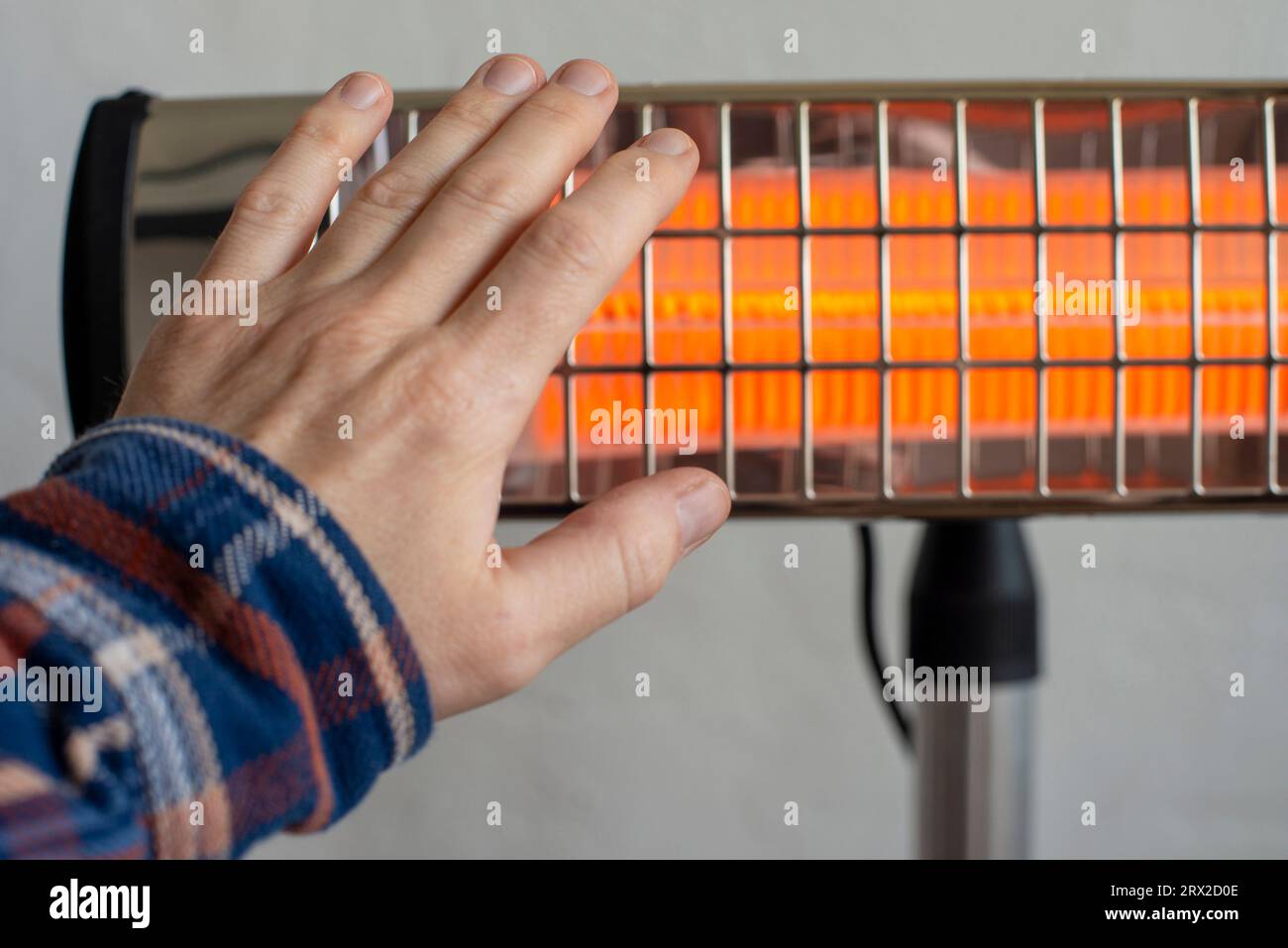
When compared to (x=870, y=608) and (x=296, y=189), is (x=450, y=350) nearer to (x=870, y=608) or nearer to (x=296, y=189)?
(x=296, y=189)

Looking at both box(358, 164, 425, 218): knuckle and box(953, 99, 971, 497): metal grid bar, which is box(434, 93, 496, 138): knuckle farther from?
box(953, 99, 971, 497): metal grid bar

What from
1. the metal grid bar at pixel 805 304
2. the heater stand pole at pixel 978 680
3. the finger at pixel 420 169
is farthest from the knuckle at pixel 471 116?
the heater stand pole at pixel 978 680

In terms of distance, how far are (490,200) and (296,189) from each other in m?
0.08

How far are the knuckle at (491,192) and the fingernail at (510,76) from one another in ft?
0.15

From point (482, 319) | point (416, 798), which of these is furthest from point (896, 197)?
point (416, 798)

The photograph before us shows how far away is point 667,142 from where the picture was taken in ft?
1.25

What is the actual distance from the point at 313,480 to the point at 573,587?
8cm

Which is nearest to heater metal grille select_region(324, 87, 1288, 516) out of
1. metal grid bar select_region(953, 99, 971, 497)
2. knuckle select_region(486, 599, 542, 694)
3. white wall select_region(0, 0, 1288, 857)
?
metal grid bar select_region(953, 99, 971, 497)

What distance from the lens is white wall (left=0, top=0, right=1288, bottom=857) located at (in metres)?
0.77

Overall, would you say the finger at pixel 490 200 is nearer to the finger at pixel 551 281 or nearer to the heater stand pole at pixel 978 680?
→ the finger at pixel 551 281

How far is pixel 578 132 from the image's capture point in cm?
37

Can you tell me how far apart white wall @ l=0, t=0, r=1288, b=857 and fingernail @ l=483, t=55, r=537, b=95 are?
0.39m

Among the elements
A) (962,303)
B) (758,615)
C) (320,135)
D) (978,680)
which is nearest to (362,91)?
(320,135)

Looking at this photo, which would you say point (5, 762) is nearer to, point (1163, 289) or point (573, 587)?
point (573, 587)
